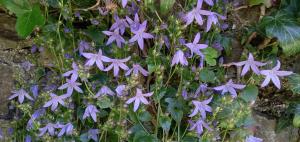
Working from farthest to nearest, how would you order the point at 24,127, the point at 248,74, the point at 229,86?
the point at 24,127 < the point at 248,74 < the point at 229,86

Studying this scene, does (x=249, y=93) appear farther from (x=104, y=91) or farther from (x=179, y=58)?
(x=104, y=91)

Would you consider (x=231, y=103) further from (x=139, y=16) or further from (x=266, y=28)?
(x=139, y=16)

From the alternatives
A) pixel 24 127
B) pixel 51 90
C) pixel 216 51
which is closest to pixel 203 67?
pixel 216 51

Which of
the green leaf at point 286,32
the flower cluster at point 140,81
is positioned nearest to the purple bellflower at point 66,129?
the flower cluster at point 140,81

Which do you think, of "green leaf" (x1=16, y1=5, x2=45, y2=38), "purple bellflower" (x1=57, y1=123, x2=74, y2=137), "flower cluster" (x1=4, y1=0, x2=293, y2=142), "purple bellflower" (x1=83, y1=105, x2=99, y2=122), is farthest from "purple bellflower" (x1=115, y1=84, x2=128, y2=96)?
"green leaf" (x1=16, y1=5, x2=45, y2=38)

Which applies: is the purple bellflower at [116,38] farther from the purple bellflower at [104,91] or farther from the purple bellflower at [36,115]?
the purple bellflower at [36,115]

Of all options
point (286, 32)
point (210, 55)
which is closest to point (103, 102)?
point (210, 55)

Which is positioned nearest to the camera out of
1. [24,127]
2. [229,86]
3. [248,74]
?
[229,86]

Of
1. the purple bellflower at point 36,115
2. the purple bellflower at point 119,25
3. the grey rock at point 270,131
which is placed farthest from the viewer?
the grey rock at point 270,131
